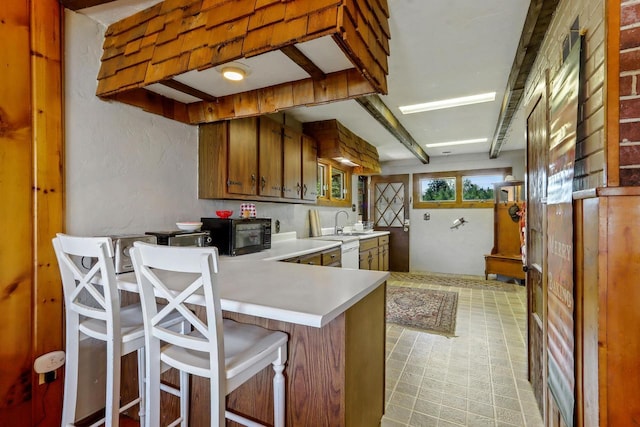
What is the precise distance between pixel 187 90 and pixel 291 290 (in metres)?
1.56

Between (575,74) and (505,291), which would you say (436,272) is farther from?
(575,74)

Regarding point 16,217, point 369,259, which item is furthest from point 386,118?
point 16,217

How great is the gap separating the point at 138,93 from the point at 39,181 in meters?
0.83

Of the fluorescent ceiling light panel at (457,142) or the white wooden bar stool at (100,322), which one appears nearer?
the white wooden bar stool at (100,322)

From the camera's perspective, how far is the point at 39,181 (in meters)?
1.54

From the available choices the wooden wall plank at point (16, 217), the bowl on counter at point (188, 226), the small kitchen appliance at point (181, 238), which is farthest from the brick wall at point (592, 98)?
the wooden wall plank at point (16, 217)

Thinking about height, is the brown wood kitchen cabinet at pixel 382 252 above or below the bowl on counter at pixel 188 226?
below

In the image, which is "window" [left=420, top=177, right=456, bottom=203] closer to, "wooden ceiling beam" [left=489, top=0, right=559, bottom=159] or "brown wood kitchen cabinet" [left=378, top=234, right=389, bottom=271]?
"brown wood kitchen cabinet" [left=378, top=234, right=389, bottom=271]

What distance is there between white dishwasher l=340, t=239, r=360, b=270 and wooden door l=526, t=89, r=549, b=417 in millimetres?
2046

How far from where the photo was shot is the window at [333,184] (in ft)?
15.3

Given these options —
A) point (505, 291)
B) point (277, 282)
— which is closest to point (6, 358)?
point (277, 282)

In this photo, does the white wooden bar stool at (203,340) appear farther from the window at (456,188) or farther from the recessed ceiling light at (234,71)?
the window at (456,188)

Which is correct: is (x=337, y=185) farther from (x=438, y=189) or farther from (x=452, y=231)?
(x=452, y=231)

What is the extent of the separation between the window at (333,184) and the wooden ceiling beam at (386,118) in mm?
1201
